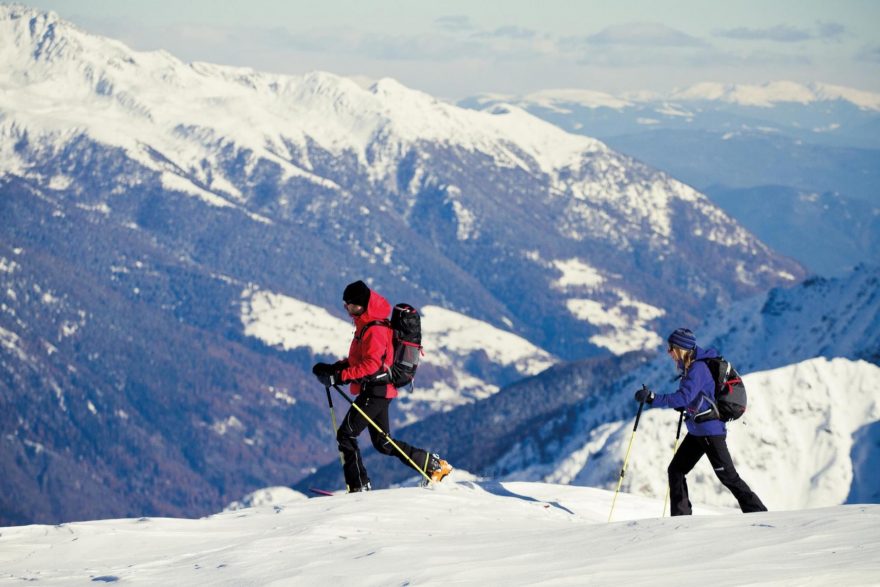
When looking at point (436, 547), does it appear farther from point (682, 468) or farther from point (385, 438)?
point (682, 468)

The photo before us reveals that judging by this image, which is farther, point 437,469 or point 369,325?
point 437,469

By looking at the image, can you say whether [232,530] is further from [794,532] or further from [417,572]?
[794,532]

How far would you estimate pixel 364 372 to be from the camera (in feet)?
84.4

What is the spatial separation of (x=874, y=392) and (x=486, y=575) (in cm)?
9408

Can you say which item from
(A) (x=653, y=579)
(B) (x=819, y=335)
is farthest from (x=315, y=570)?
(B) (x=819, y=335)

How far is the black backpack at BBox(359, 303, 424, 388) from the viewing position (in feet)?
84.8

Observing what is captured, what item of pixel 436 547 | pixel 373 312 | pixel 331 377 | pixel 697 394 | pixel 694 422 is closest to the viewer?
pixel 436 547

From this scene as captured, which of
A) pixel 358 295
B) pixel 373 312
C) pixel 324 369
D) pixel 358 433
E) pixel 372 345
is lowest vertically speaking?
pixel 358 433

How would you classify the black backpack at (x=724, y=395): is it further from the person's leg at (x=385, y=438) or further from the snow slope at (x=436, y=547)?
the person's leg at (x=385, y=438)

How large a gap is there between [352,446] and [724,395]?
8.54m

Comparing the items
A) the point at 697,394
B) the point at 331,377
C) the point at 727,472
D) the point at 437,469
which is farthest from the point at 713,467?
the point at 331,377

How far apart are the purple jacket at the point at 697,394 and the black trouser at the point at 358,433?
6.24m

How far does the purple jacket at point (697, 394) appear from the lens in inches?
941

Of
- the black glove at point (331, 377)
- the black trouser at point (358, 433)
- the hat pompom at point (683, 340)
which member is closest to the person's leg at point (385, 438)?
the black trouser at point (358, 433)
